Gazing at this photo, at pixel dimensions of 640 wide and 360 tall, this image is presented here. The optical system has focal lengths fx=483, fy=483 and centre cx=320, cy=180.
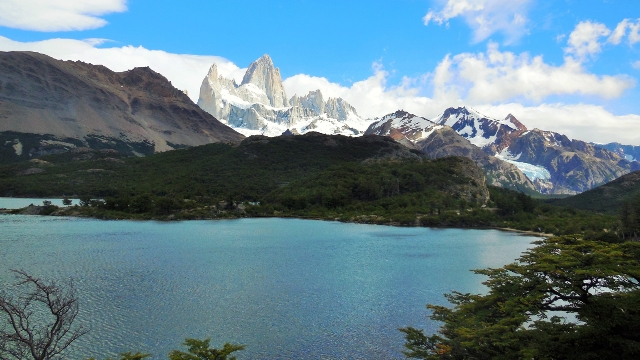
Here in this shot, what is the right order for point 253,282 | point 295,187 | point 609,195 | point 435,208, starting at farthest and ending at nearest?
point 609,195 → point 295,187 → point 435,208 → point 253,282

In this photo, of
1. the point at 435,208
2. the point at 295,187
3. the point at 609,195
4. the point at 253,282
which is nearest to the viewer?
the point at 253,282

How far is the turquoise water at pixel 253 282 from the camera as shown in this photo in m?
24.6

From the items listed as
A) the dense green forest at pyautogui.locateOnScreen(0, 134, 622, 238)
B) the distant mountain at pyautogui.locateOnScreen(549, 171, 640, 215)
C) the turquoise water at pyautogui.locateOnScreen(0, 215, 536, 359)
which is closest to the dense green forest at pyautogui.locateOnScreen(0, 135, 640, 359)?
the dense green forest at pyautogui.locateOnScreen(0, 134, 622, 238)

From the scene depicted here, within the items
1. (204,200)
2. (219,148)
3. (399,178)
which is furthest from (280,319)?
(219,148)

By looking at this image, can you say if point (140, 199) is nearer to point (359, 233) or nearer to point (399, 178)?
point (359, 233)

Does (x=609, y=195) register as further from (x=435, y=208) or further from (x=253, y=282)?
(x=253, y=282)

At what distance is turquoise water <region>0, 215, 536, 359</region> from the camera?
24609 mm

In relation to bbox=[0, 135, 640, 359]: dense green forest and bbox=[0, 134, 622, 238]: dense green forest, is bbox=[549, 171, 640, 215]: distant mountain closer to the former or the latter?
bbox=[0, 135, 640, 359]: dense green forest

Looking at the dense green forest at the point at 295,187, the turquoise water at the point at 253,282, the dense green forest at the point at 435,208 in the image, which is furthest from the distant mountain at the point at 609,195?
the turquoise water at the point at 253,282

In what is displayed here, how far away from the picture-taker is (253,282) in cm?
3678

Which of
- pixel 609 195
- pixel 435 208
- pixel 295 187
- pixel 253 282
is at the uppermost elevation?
pixel 609 195

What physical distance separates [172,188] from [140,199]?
1020 inches

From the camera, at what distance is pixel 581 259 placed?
17.1 meters

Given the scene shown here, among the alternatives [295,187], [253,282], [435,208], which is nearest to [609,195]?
[435,208]
